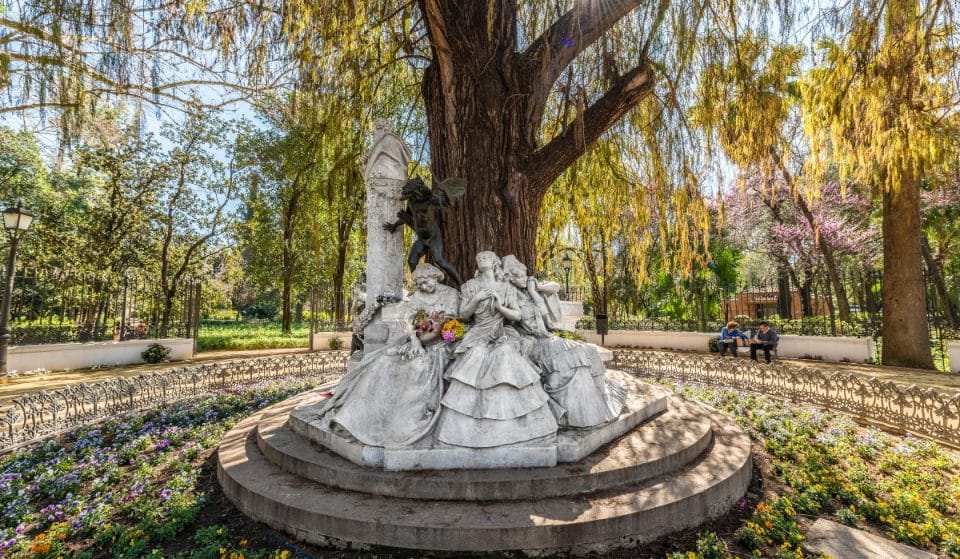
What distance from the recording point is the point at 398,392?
11.7ft

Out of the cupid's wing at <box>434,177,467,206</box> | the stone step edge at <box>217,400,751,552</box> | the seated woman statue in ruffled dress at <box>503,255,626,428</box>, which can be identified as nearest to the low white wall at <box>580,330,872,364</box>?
the seated woman statue in ruffled dress at <box>503,255,626,428</box>

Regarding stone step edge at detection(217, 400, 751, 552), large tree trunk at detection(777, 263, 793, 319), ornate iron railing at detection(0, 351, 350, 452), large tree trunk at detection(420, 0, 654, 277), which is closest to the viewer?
stone step edge at detection(217, 400, 751, 552)

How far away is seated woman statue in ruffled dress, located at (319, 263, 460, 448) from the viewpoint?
134 inches

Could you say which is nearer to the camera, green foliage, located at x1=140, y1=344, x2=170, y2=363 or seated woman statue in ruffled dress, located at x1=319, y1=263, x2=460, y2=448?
seated woman statue in ruffled dress, located at x1=319, y1=263, x2=460, y2=448

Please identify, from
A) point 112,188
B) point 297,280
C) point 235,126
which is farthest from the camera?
point 297,280

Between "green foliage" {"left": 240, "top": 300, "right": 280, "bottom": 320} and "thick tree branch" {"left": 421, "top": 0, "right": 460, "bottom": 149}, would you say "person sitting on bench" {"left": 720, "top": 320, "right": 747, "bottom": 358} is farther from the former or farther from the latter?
"green foliage" {"left": 240, "top": 300, "right": 280, "bottom": 320}

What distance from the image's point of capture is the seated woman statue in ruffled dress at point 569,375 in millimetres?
3734

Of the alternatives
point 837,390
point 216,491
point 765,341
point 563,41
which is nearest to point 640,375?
point 837,390

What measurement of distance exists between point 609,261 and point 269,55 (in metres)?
7.18

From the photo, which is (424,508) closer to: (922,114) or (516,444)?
(516,444)

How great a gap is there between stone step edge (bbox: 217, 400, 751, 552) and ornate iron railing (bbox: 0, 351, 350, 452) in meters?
3.86

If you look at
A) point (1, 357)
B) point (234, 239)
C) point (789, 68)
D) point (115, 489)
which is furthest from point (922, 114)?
point (234, 239)

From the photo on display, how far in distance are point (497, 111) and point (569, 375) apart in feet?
11.5

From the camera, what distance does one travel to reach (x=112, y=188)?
15.1m
